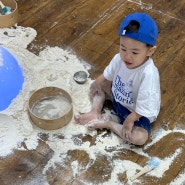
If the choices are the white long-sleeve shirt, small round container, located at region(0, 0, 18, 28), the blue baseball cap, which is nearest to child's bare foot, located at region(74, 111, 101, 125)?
the white long-sleeve shirt

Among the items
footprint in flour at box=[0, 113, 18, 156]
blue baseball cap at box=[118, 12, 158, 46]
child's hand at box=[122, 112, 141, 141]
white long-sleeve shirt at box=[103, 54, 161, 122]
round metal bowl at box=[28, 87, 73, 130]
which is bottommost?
footprint in flour at box=[0, 113, 18, 156]

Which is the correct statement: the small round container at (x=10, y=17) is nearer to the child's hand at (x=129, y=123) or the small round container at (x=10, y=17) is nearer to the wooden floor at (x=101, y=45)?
the wooden floor at (x=101, y=45)

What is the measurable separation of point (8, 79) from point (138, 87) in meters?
0.52


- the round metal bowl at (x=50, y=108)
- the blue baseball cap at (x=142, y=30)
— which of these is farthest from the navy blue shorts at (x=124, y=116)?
the blue baseball cap at (x=142, y=30)

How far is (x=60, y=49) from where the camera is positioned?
5.93 ft

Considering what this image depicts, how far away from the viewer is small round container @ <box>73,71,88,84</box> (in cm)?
163

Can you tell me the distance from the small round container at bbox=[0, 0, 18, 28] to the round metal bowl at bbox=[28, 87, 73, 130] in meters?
0.59

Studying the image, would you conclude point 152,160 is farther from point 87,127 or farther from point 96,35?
point 96,35

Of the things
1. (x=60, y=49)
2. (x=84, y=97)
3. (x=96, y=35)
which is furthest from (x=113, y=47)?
(x=84, y=97)

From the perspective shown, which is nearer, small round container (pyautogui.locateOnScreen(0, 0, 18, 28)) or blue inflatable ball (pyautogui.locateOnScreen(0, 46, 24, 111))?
blue inflatable ball (pyautogui.locateOnScreen(0, 46, 24, 111))

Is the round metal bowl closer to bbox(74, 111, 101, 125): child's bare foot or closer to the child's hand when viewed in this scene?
bbox(74, 111, 101, 125): child's bare foot

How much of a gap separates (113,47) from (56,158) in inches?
28.8

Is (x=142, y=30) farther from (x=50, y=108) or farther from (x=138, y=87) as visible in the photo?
(x=50, y=108)

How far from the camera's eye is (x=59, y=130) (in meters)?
1.44
